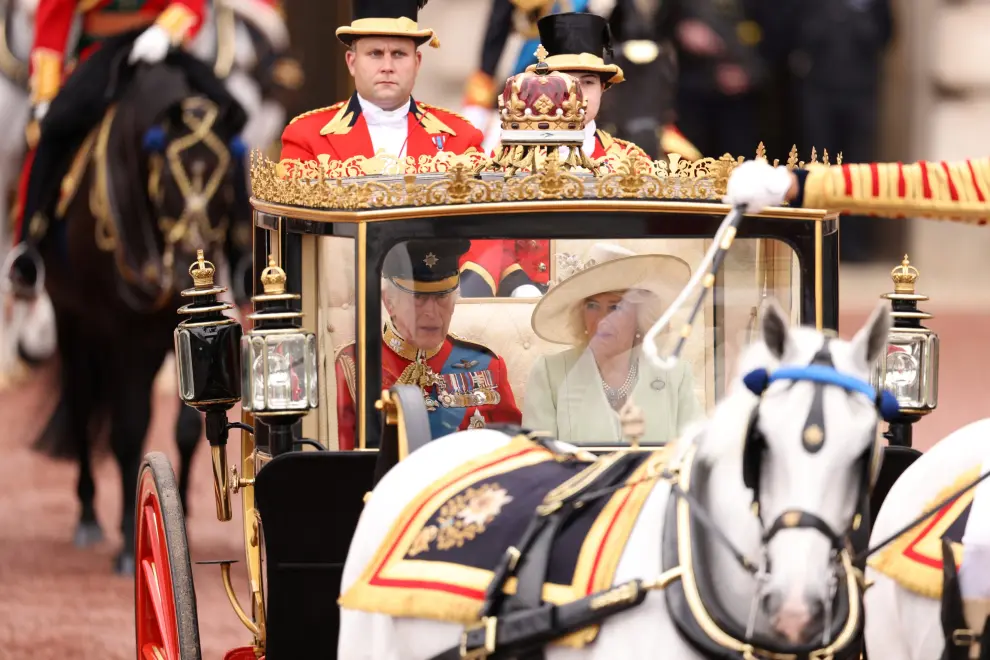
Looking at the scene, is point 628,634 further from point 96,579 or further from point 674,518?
point 96,579

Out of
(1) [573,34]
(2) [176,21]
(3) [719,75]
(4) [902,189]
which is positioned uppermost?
(3) [719,75]

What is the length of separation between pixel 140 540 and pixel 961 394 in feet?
27.1

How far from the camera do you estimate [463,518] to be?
3.72 metres

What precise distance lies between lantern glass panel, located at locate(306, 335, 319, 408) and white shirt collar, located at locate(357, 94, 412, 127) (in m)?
1.18

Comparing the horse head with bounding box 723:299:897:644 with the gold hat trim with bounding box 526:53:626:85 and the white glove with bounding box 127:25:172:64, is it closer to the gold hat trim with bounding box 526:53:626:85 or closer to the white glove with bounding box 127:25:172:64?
the gold hat trim with bounding box 526:53:626:85

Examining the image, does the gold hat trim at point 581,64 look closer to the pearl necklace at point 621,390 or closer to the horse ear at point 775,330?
the pearl necklace at point 621,390

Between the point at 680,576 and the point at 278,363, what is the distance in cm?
131

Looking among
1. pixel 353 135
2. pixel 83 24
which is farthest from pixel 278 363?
pixel 83 24

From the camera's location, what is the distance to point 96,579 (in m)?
7.63

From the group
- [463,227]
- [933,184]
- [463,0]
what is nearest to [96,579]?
[463,227]

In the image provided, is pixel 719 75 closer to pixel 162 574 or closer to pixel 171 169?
pixel 171 169

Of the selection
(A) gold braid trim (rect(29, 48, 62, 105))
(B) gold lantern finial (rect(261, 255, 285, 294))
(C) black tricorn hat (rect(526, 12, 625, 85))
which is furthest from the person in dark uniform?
(B) gold lantern finial (rect(261, 255, 285, 294))

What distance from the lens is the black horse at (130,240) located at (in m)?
7.76

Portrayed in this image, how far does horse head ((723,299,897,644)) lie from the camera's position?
3086 mm
